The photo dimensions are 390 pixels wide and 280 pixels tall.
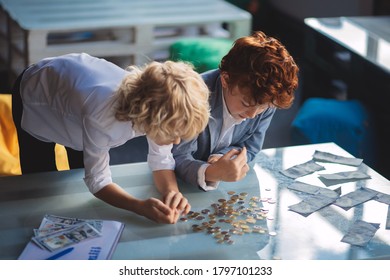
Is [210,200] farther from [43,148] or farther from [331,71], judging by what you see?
[331,71]

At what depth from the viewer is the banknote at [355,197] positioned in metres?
2.00

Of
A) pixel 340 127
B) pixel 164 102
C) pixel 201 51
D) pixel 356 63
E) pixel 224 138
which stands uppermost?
pixel 164 102

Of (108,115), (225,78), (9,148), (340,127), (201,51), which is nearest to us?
(108,115)

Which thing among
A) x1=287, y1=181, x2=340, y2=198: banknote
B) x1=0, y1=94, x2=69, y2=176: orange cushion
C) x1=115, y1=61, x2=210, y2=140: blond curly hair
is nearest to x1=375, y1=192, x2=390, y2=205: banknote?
x1=287, y1=181, x2=340, y2=198: banknote

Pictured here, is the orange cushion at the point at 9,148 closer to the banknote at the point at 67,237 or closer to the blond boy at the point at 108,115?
the blond boy at the point at 108,115

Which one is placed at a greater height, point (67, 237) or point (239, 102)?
point (239, 102)

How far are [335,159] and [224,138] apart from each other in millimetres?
382

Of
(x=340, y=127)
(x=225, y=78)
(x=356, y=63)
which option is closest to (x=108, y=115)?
(x=225, y=78)

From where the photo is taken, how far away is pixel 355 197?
204 centimetres

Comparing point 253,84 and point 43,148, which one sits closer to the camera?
point 253,84

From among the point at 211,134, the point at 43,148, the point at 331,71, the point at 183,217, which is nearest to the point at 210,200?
the point at 183,217

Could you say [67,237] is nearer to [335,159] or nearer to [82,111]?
[82,111]

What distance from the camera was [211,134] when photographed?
218 cm
